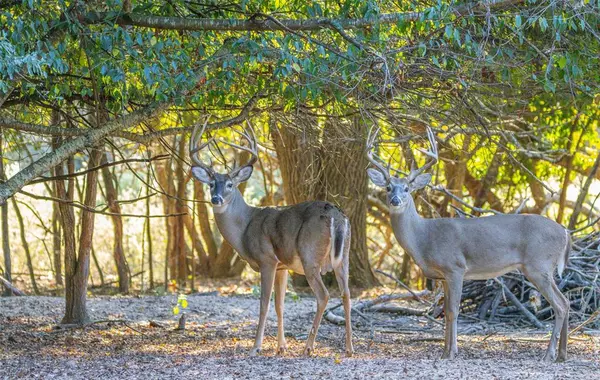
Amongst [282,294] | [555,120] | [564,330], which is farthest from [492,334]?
[555,120]

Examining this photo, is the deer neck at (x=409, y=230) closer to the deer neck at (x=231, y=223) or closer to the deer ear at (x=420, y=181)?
the deer ear at (x=420, y=181)

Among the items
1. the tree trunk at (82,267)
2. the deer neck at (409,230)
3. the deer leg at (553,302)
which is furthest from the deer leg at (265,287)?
the deer leg at (553,302)

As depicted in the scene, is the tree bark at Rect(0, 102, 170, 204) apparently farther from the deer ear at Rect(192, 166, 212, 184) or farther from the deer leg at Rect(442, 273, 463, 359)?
the deer leg at Rect(442, 273, 463, 359)

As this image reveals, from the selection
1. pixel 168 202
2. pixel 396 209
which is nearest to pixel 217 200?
pixel 396 209

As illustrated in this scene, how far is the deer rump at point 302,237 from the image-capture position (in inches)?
337

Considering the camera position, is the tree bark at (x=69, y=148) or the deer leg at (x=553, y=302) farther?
the deer leg at (x=553, y=302)

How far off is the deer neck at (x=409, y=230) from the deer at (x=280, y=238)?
1.57 feet

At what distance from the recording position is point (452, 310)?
8.37 meters

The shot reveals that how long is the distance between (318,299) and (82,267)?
2.81m

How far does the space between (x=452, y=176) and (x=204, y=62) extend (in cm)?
983

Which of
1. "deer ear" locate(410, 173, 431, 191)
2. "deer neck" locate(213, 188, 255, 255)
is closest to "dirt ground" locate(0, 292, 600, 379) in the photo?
"deer neck" locate(213, 188, 255, 255)

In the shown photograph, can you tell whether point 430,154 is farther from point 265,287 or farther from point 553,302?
point 265,287

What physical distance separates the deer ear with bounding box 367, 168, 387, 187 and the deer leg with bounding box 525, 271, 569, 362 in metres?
1.65

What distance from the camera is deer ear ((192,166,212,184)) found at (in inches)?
363
